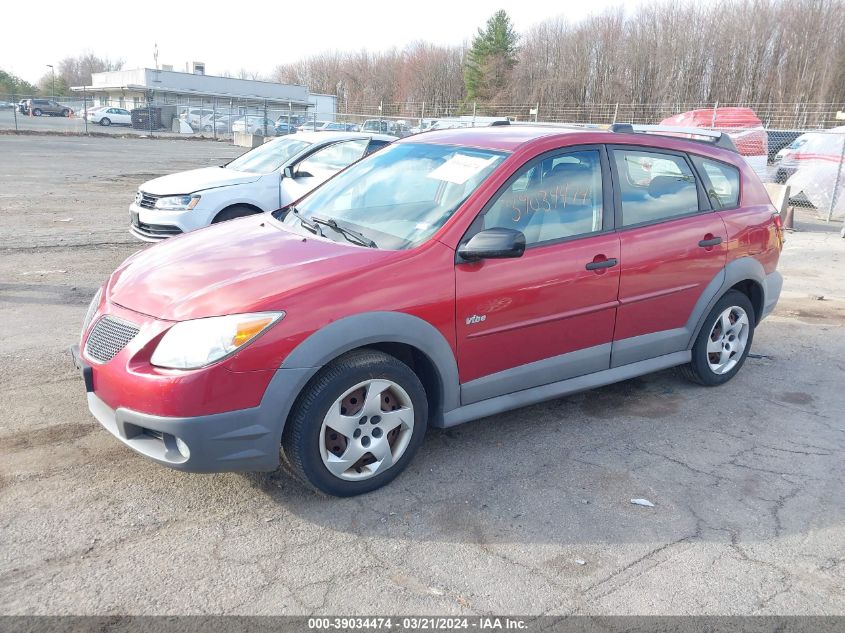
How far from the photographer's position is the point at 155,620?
264 centimetres

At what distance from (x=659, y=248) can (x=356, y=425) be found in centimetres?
236

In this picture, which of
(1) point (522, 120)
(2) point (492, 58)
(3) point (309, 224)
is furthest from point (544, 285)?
(2) point (492, 58)

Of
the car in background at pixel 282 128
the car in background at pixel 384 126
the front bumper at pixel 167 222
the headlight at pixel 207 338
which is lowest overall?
the front bumper at pixel 167 222

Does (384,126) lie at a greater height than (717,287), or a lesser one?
greater

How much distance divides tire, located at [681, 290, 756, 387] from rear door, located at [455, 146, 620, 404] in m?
1.06

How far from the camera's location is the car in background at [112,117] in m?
48.5

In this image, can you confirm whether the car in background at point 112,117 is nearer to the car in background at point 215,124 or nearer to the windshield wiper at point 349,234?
the car in background at point 215,124


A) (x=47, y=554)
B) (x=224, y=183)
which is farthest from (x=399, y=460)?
(x=224, y=183)

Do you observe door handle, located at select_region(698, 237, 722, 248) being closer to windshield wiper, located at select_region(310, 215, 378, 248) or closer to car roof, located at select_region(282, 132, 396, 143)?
windshield wiper, located at select_region(310, 215, 378, 248)

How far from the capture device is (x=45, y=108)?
55.8m

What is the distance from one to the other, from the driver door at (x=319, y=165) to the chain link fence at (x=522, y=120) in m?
3.69

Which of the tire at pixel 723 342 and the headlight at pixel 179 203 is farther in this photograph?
the headlight at pixel 179 203

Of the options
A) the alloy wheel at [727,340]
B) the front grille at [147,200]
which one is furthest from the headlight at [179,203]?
the alloy wheel at [727,340]

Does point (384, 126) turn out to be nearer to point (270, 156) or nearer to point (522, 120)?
point (522, 120)
